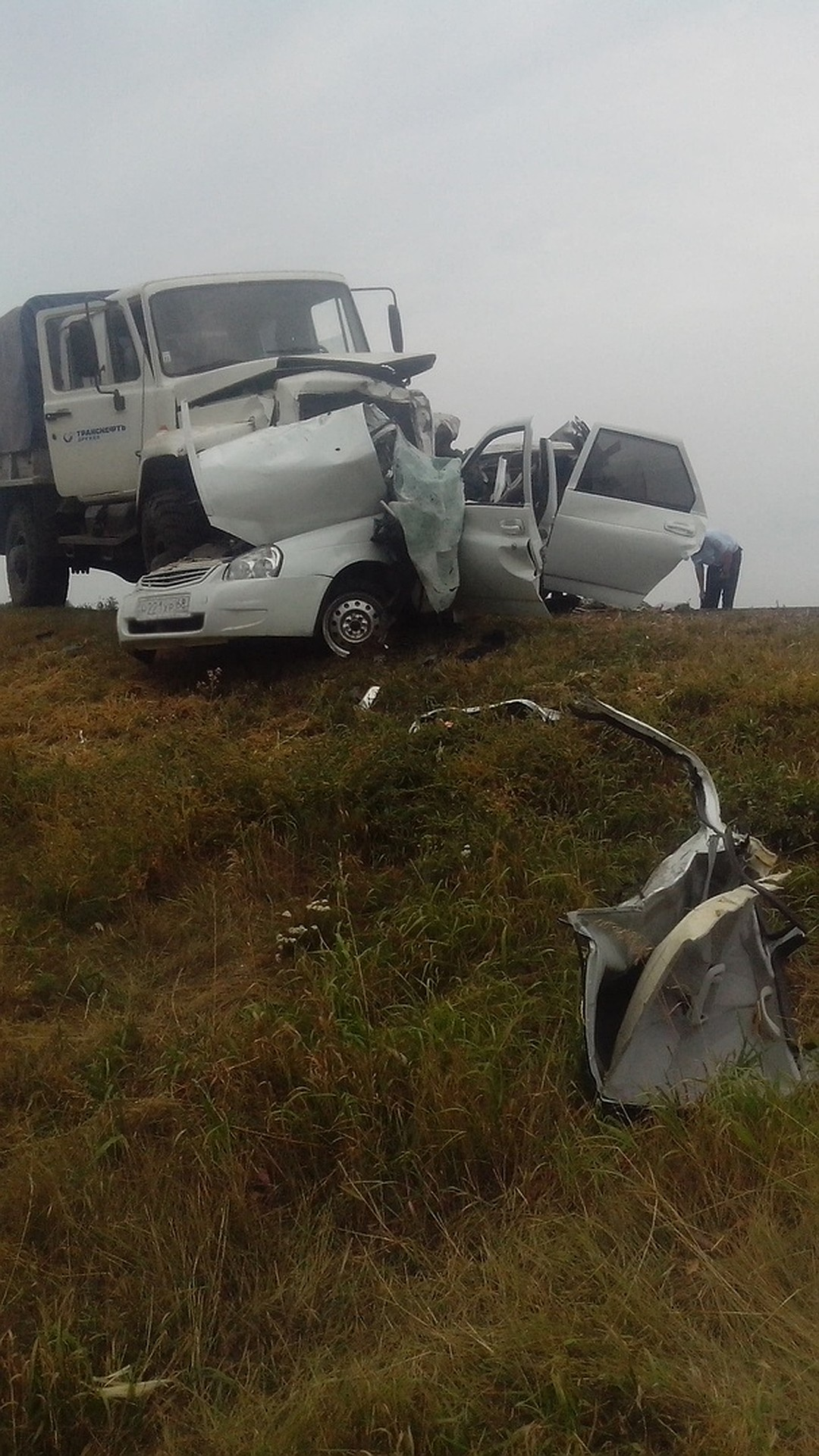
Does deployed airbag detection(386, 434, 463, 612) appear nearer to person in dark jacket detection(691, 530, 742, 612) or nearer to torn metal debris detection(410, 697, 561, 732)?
torn metal debris detection(410, 697, 561, 732)

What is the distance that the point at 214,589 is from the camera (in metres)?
6.79

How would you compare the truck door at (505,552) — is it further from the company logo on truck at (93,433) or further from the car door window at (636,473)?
the company logo on truck at (93,433)

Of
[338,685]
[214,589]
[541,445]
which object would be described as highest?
[541,445]

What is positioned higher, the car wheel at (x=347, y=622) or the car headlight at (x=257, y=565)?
the car headlight at (x=257, y=565)

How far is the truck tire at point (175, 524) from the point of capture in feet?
25.6

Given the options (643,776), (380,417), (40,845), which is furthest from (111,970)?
(380,417)

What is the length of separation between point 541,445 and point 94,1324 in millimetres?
6585

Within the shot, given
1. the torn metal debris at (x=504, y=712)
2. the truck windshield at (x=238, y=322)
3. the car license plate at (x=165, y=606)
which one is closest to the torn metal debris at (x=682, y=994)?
the torn metal debris at (x=504, y=712)

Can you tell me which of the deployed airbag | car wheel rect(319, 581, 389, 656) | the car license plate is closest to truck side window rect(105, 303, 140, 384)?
the car license plate

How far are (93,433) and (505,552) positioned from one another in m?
4.03

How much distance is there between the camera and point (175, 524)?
25.7 feet

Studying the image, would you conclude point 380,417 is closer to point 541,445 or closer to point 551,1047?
point 541,445

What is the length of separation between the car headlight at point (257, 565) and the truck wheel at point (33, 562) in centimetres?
426

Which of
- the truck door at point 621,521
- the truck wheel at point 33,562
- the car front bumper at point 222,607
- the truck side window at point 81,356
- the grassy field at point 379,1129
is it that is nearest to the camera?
the grassy field at point 379,1129
